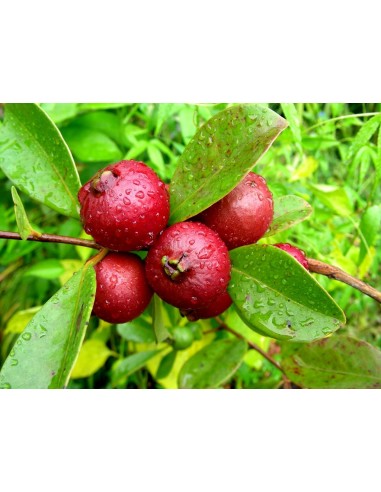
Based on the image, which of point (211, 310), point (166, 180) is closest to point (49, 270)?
point (166, 180)

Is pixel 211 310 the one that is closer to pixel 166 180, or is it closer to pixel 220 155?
pixel 220 155

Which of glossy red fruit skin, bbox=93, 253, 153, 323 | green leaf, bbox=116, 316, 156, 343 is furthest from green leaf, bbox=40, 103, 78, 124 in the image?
glossy red fruit skin, bbox=93, 253, 153, 323

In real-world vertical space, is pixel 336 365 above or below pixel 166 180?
below

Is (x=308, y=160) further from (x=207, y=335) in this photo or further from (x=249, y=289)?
(x=249, y=289)

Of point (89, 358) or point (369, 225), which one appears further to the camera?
point (89, 358)

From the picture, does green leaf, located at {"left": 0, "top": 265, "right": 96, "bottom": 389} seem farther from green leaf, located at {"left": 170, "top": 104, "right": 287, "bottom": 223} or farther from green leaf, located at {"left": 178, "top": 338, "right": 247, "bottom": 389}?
green leaf, located at {"left": 178, "top": 338, "right": 247, "bottom": 389}
